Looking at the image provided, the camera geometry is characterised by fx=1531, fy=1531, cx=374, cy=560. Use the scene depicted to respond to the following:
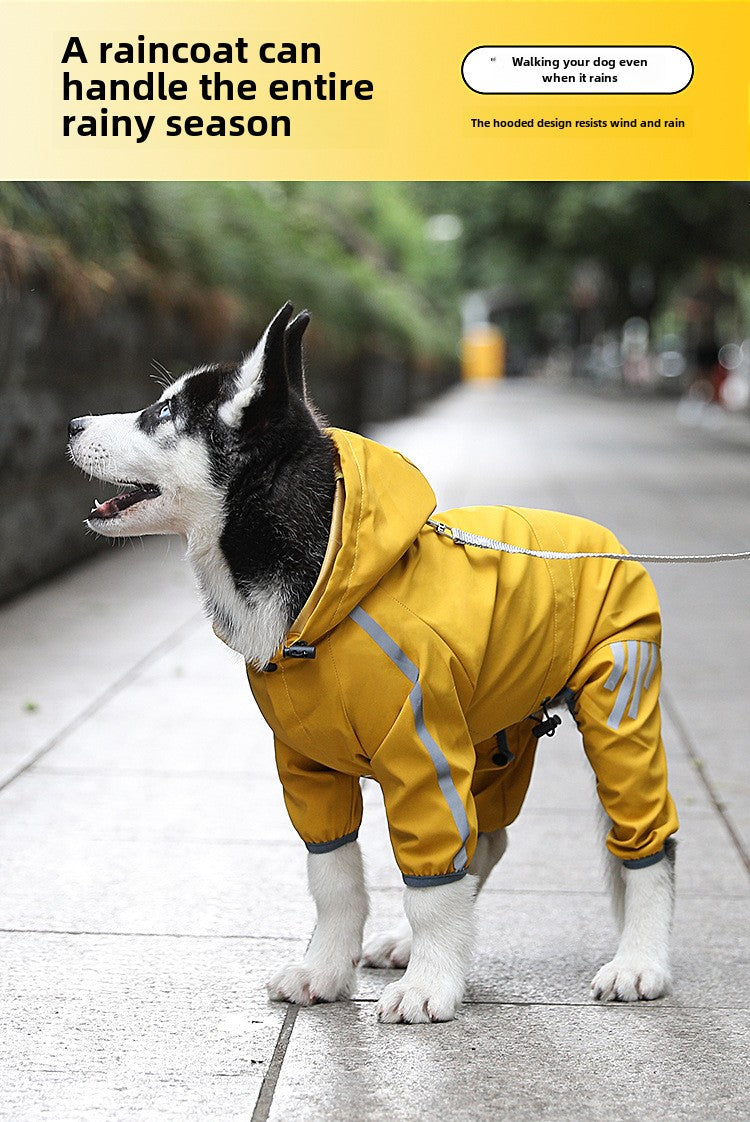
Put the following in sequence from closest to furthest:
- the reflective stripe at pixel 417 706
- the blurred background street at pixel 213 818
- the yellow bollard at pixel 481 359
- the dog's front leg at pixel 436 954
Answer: the blurred background street at pixel 213 818
the reflective stripe at pixel 417 706
the dog's front leg at pixel 436 954
the yellow bollard at pixel 481 359

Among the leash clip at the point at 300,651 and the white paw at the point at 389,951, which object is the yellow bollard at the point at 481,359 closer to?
the white paw at the point at 389,951

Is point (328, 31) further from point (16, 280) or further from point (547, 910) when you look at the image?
point (16, 280)

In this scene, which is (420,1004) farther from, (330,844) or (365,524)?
(365,524)

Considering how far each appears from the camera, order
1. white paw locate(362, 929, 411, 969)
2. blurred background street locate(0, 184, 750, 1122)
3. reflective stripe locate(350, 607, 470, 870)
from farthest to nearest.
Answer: white paw locate(362, 929, 411, 969) < reflective stripe locate(350, 607, 470, 870) < blurred background street locate(0, 184, 750, 1122)

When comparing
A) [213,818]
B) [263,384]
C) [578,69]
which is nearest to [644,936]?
[263,384]

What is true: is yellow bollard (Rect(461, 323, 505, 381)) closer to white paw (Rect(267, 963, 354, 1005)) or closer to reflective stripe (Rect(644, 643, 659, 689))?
reflective stripe (Rect(644, 643, 659, 689))

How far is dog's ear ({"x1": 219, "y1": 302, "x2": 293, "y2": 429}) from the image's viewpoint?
3.41m

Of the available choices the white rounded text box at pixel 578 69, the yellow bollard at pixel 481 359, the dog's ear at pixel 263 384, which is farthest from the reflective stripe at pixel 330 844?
the yellow bollard at pixel 481 359

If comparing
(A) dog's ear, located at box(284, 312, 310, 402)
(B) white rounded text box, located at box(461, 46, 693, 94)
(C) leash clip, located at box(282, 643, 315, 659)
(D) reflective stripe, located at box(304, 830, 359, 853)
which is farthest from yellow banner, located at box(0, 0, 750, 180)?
(D) reflective stripe, located at box(304, 830, 359, 853)

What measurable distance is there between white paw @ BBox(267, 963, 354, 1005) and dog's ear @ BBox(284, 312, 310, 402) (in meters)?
1.38

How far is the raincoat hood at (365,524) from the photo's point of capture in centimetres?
339

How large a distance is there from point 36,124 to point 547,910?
8.65ft

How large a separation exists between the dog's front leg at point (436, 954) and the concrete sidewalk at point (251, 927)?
2.2 inches

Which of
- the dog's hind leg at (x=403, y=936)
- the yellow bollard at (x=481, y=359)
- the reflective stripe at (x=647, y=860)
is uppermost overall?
the reflective stripe at (x=647, y=860)
